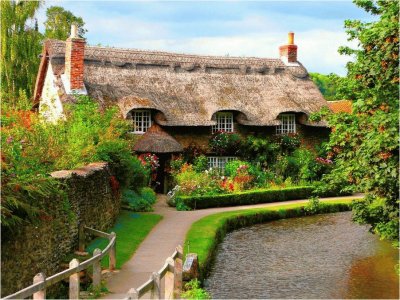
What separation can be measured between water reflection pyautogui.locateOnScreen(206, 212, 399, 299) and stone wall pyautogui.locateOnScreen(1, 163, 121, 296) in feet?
11.2

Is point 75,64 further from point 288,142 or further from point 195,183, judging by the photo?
point 288,142

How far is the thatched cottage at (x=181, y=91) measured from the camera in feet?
94.1

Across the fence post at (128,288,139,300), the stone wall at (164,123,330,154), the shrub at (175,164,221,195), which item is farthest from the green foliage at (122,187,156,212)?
the fence post at (128,288,139,300)

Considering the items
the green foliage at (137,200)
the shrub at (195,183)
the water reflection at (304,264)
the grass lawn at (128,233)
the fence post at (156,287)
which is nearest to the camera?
the fence post at (156,287)

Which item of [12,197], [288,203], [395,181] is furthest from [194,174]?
[12,197]

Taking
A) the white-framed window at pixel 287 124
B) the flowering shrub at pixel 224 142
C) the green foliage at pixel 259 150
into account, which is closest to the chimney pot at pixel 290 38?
the white-framed window at pixel 287 124

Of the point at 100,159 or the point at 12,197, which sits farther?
the point at 100,159

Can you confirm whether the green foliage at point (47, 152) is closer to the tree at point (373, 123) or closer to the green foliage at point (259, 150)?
the tree at point (373, 123)

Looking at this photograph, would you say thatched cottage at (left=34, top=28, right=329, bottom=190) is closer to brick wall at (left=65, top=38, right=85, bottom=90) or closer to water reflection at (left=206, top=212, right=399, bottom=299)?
brick wall at (left=65, top=38, right=85, bottom=90)

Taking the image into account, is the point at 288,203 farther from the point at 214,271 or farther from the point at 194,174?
the point at 214,271

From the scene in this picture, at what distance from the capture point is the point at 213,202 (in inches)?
1008

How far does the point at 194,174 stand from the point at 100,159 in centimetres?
818

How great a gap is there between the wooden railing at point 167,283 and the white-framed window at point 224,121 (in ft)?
64.8

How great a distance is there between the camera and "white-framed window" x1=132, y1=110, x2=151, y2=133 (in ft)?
97.4
